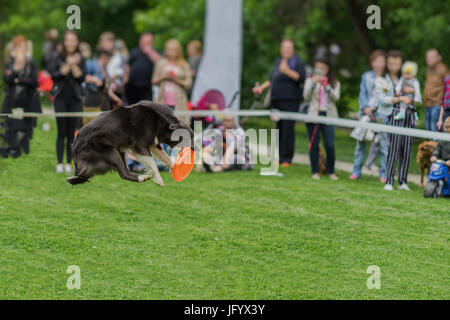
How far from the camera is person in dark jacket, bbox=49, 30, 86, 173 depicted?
12.1m

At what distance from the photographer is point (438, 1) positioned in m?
18.3

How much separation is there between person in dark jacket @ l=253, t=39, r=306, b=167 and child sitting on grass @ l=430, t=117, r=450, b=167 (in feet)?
10.8

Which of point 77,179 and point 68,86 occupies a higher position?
point 68,86

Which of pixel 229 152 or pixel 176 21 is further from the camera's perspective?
pixel 176 21

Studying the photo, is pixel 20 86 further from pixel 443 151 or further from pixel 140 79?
pixel 443 151

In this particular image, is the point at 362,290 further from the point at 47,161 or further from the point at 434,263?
the point at 47,161

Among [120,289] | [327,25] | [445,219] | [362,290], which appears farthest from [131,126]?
[327,25]

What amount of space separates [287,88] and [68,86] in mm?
3961

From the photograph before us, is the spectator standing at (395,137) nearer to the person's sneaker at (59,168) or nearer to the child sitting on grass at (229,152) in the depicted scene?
the child sitting on grass at (229,152)

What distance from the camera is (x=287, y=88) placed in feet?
46.4

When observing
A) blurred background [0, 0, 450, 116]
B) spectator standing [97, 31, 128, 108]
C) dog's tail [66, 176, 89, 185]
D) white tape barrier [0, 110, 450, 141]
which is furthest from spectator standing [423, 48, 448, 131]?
dog's tail [66, 176, 89, 185]

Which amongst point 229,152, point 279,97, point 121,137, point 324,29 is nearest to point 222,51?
point 279,97

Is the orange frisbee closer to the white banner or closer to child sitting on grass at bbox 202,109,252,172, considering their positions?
child sitting on grass at bbox 202,109,252,172

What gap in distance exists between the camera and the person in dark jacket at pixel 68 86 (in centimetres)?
1214
